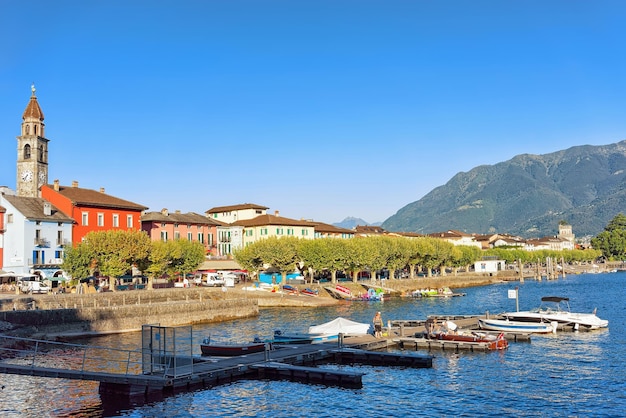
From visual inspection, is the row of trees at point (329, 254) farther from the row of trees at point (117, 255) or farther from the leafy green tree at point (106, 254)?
the leafy green tree at point (106, 254)

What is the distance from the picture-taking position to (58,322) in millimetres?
54438

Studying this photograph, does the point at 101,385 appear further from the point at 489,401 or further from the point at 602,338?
the point at 602,338

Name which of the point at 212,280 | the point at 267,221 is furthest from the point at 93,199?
the point at 267,221

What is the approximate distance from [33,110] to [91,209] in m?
19.3

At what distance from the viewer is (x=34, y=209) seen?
8012 cm

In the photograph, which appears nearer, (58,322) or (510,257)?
(58,322)

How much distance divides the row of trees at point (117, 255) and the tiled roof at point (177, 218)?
18465 mm

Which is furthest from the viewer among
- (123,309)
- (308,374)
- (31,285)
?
(31,285)

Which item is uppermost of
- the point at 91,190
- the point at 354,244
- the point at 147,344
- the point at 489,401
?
the point at 91,190

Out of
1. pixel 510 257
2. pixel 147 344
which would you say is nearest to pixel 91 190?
pixel 147 344

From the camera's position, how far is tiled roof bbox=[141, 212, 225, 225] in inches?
4021

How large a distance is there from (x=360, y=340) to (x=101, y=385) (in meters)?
20.9

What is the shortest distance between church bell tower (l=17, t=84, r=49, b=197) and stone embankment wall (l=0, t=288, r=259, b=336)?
1261 inches

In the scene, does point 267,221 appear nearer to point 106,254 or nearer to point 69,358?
point 106,254
